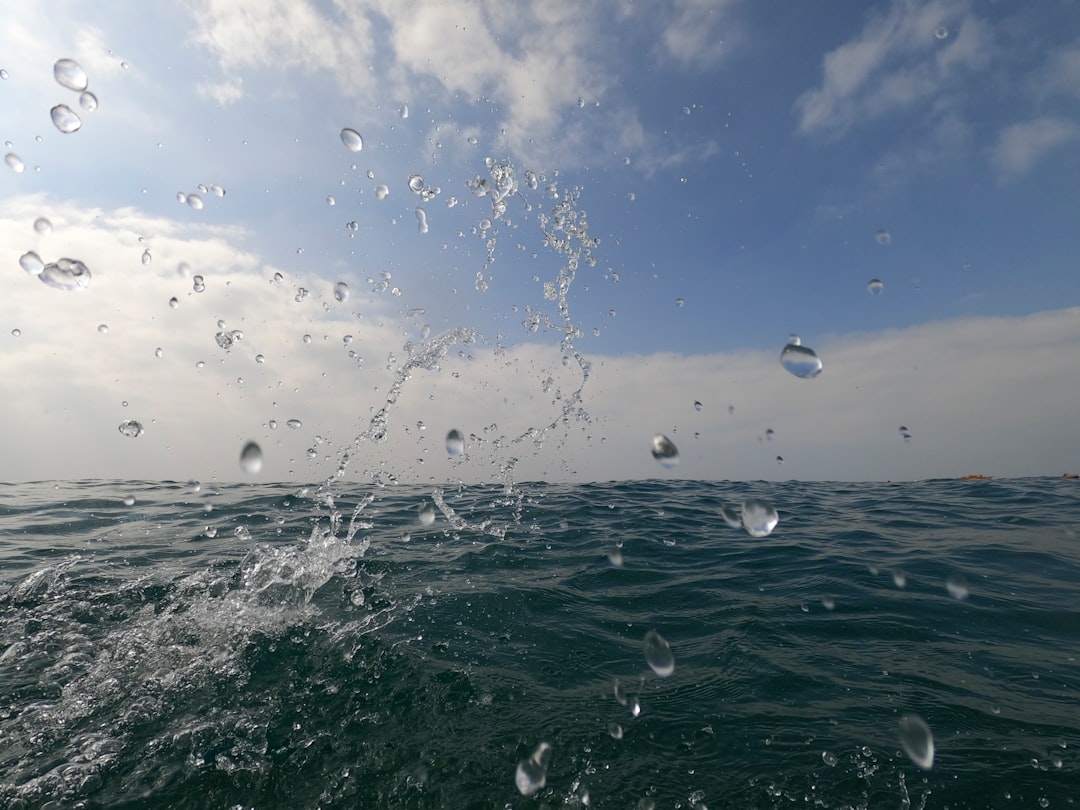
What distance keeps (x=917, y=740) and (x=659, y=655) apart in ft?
5.99

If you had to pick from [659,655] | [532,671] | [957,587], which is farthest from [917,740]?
[957,587]

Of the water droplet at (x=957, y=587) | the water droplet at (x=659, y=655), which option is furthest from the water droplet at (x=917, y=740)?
the water droplet at (x=957, y=587)

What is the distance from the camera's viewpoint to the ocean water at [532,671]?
9.95ft

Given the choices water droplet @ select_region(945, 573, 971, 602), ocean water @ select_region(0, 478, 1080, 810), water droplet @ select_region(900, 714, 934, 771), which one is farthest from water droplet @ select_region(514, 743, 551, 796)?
water droplet @ select_region(945, 573, 971, 602)

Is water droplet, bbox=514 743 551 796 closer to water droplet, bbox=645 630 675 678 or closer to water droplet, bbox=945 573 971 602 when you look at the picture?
water droplet, bbox=645 630 675 678

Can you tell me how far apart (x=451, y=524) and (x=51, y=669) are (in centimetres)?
617

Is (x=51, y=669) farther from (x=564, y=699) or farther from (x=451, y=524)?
(x=451, y=524)

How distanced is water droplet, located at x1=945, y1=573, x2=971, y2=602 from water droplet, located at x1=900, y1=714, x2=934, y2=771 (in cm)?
300

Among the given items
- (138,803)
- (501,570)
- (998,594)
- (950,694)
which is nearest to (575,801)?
(138,803)

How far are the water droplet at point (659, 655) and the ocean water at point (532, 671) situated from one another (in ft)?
0.17

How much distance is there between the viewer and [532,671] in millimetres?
4285

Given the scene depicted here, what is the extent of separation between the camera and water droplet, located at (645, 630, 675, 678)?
4309 millimetres

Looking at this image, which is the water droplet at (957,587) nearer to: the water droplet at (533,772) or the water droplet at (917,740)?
the water droplet at (917,740)

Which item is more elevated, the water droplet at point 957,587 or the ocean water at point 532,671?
the water droplet at point 957,587
